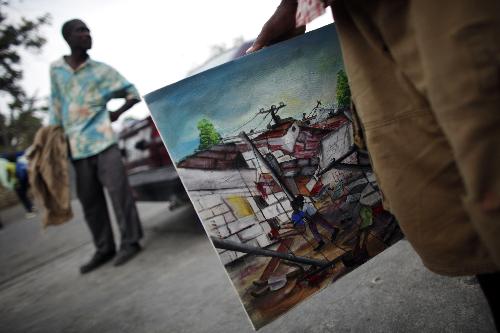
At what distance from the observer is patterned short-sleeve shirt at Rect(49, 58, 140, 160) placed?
2.68 metres

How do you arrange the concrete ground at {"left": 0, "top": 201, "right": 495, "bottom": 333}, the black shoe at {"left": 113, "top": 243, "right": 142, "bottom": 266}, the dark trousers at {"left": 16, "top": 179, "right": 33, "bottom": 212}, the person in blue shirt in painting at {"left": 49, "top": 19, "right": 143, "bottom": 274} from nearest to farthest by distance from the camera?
the concrete ground at {"left": 0, "top": 201, "right": 495, "bottom": 333} → the person in blue shirt in painting at {"left": 49, "top": 19, "right": 143, "bottom": 274} → the black shoe at {"left": 113, "top": 243, "right": 142, "bottom": 266} → the dark trousers at {"left": 16, "top": 179, "right": 33, "bottom": 212}

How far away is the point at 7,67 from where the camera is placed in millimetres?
14133

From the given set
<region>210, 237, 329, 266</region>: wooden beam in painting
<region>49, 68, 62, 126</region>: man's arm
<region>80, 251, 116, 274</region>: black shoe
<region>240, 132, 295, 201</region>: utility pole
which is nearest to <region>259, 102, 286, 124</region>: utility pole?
<region>240, 132, 295, 201</region>: utility pole

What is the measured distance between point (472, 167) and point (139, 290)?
86.5 inches

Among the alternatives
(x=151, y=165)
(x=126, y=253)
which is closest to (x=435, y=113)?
(x=126, y=253)

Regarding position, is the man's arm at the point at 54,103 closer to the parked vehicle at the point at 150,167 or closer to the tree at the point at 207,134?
the parked vehicle at the point at 150,167

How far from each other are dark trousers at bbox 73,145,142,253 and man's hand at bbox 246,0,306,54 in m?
2.10

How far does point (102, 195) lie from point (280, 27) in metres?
2.54

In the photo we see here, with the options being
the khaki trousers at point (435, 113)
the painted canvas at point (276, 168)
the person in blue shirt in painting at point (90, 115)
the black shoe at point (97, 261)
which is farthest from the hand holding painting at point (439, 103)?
the black shoe at point (97, 261)

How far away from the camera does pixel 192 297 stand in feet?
6.15

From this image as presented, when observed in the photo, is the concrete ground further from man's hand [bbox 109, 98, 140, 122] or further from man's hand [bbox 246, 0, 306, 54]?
man's hand [bbox 109, 98, 140, 122]

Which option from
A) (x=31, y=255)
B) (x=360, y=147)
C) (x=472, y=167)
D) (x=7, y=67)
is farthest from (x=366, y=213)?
(x=7, y=67)

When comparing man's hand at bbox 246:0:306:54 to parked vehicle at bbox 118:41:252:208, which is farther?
parked vehicle at bbox 118:41:252:208

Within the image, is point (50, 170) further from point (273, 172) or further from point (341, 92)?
point (341, 92)
